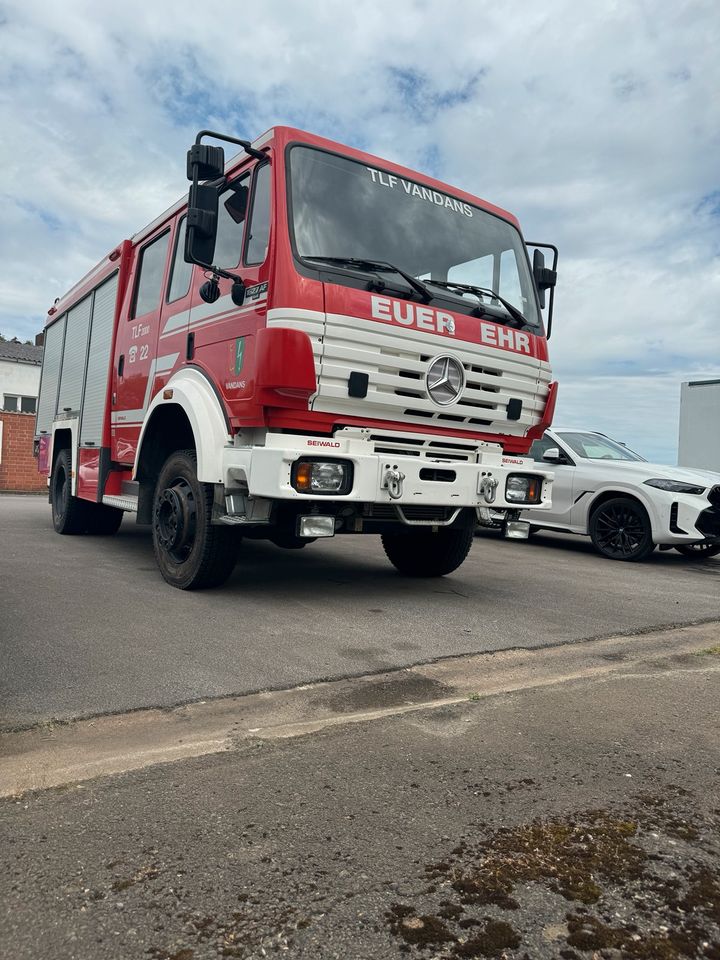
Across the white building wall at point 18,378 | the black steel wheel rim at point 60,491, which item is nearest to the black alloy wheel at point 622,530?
the black steel wheel rim at point 60,491

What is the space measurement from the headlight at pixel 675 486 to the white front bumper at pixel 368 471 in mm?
3695

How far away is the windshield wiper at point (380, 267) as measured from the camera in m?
5.05

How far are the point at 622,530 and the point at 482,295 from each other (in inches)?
178

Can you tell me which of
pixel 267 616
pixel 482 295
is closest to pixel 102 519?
pixel 267 616

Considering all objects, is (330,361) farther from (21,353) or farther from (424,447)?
(21,353)

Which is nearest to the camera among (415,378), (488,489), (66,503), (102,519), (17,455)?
(415,378)

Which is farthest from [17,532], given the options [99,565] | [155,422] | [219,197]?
[219,197]

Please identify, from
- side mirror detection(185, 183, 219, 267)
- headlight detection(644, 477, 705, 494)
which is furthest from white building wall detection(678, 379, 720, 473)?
side mirror detection(185, 183, 219, 267)

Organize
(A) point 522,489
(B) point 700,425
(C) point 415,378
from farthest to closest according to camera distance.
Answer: (B) point 700,425, (A) point 522,489, (C) point 415,378

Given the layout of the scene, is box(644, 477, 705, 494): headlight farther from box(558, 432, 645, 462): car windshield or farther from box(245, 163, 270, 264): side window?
box(245, 163, 270, 264): side window

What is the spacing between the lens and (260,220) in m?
5.13

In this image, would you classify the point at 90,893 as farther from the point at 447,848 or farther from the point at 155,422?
the point at 155,422

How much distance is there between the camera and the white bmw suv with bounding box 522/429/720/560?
870cm

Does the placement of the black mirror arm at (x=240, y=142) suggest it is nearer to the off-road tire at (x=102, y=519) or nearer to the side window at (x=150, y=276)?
the side window at (x=150, y=276)
